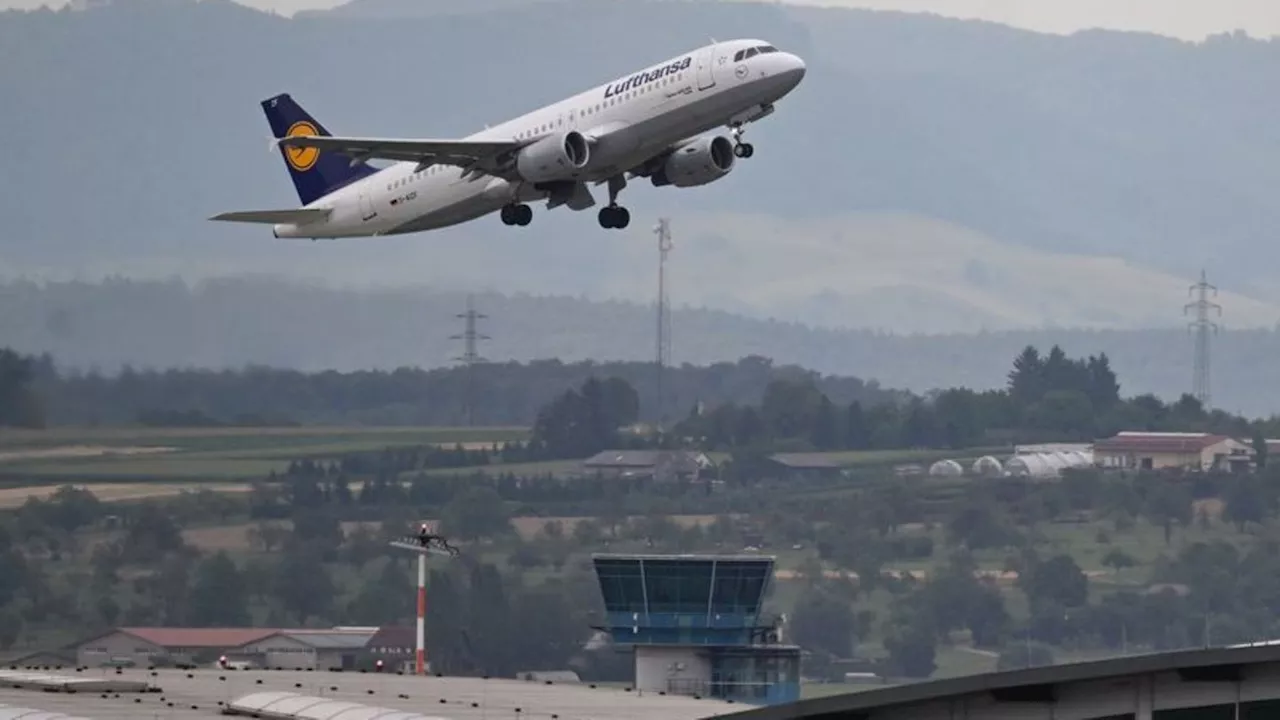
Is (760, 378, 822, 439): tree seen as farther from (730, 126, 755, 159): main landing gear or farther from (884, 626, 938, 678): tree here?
(730, 126, 755, 159): main landing gear

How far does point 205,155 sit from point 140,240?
35.2 metres

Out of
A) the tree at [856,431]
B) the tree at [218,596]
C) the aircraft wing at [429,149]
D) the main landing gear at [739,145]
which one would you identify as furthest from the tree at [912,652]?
the main landing gear at [739,145]

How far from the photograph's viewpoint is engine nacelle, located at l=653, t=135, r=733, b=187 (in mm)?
64625

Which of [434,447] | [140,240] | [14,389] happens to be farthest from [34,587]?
[140,240]

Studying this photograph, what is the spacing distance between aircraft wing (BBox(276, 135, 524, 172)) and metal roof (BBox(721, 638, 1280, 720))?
3423cm

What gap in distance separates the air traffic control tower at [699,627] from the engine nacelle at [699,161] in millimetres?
9793

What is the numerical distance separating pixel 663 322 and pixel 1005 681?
369 ft

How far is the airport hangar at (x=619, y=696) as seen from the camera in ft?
102

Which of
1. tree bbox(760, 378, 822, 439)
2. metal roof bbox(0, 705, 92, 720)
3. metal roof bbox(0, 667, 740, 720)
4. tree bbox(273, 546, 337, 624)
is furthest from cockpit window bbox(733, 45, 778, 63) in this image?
tree bbox(760, 378, 822, 439)

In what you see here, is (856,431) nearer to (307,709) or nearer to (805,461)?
(805,461)

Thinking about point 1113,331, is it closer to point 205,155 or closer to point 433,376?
point 205,155

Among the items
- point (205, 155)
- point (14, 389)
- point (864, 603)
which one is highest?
point (205, 155)

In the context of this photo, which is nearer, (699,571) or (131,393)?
(699,571)

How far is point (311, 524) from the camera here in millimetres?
94188
